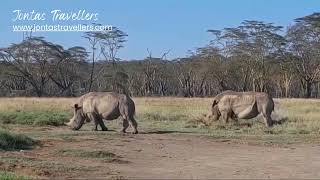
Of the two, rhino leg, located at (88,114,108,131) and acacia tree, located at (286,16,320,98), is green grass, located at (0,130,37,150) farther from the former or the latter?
acacia tree, located at (286,16,320,98)

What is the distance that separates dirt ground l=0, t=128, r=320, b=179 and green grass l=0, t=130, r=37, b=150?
0.32 metres

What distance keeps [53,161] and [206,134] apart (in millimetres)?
7406

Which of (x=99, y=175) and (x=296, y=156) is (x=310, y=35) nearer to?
(x=296, y=156)

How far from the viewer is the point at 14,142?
13.9m

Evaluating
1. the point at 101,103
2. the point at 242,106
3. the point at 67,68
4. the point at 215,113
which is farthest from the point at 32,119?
the point at 67,68

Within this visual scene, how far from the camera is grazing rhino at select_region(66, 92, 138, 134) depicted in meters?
18.8

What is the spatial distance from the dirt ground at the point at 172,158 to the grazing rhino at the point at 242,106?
17.1 ft

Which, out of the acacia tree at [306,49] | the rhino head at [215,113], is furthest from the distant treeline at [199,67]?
the rhino head at [215,113]

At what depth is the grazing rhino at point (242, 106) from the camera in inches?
869

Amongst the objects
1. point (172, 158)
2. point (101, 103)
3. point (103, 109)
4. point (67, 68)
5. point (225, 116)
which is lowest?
point (172, 158)

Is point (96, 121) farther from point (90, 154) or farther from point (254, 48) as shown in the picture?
point (254, 48)

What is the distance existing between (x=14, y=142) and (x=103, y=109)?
18.3 feet

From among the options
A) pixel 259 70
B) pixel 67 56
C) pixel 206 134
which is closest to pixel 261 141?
pixel 206 134

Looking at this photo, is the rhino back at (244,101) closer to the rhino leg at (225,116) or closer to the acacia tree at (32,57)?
the rhino leg at (225,116)
